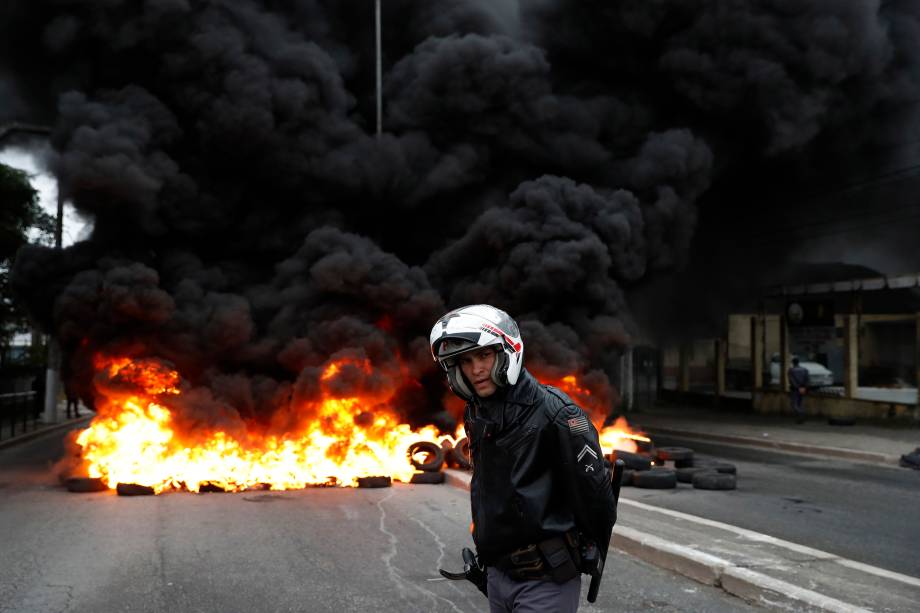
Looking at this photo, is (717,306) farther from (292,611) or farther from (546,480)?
(546,480)

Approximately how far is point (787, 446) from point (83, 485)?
36.9ft

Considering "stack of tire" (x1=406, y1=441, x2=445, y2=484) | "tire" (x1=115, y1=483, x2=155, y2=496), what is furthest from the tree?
"stack of tire" (x1=406, y1=441, x2=445, y2=484)

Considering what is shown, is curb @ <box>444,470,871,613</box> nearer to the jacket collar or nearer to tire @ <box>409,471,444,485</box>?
the jacket collar

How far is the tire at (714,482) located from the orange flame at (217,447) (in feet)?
12.0

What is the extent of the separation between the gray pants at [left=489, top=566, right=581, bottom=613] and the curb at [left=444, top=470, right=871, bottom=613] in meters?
2.52

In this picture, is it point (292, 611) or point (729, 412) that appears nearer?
point (292, 611)

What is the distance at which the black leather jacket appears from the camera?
2.76 metres

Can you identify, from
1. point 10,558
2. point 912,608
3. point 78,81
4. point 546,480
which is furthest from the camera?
point 78,81

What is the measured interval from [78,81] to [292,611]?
1245 cm

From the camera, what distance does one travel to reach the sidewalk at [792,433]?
1329cm

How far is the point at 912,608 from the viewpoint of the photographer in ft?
15.4

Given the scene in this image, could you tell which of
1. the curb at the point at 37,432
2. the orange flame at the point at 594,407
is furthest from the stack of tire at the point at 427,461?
the curb at the point at 37,432

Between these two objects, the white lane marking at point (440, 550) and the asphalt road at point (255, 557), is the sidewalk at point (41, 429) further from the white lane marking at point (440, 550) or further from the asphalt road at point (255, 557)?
the white lane marking at point (440, 550)

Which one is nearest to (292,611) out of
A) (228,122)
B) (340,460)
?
(340,460)
